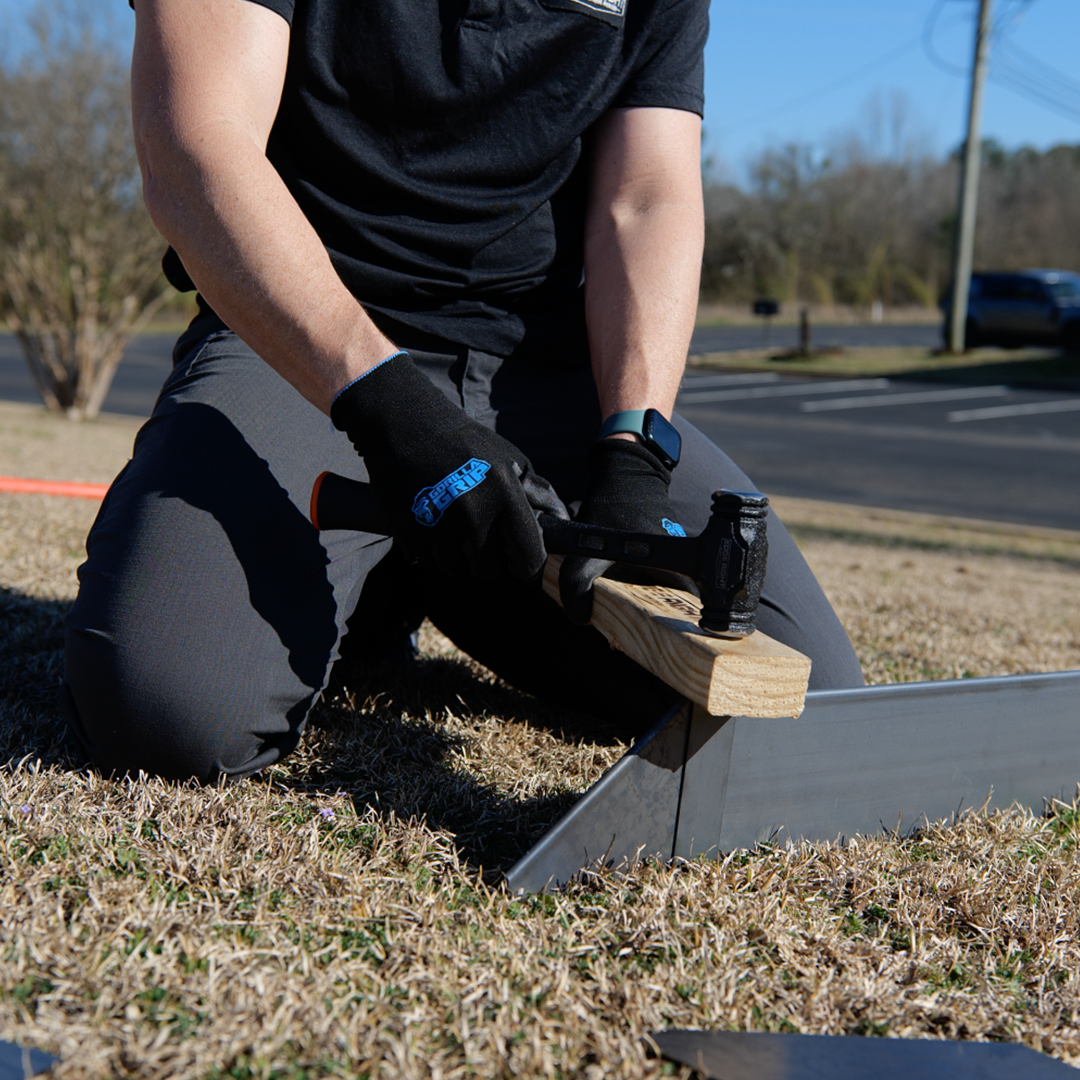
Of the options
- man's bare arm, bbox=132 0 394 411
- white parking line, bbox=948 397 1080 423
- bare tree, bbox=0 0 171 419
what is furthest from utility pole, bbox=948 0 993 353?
man's bare arm, bbox=132 0 394 411

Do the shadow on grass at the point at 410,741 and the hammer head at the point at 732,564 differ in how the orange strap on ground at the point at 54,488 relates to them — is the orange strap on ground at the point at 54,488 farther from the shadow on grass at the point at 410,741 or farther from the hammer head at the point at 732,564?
the hammer head at the point at 732,564

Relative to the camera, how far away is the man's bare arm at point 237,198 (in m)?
1.53

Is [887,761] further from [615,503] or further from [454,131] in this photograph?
[454,131]

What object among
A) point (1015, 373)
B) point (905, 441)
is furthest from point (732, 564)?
point (1015, 373)

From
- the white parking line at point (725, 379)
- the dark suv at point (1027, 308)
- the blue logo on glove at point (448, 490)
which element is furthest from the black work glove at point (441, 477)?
the dark suv at point (1027, 308)

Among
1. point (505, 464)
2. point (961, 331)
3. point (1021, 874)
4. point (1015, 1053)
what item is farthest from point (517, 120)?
point (961, 331)

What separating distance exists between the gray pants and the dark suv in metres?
21.6

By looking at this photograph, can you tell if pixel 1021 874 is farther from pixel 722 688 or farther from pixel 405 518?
pixel 405 518

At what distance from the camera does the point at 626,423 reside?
1.73m

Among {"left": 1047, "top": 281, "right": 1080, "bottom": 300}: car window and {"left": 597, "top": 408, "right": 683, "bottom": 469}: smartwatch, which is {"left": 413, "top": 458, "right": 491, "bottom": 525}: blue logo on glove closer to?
{"left": 597, "top": 408, "right": 683, "bottom": 469}: smartwatch

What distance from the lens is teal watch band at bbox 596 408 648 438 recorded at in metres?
1.72

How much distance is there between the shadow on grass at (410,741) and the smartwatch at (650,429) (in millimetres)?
555

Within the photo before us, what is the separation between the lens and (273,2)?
5.33 ft

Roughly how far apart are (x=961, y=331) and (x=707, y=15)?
2100 cm
